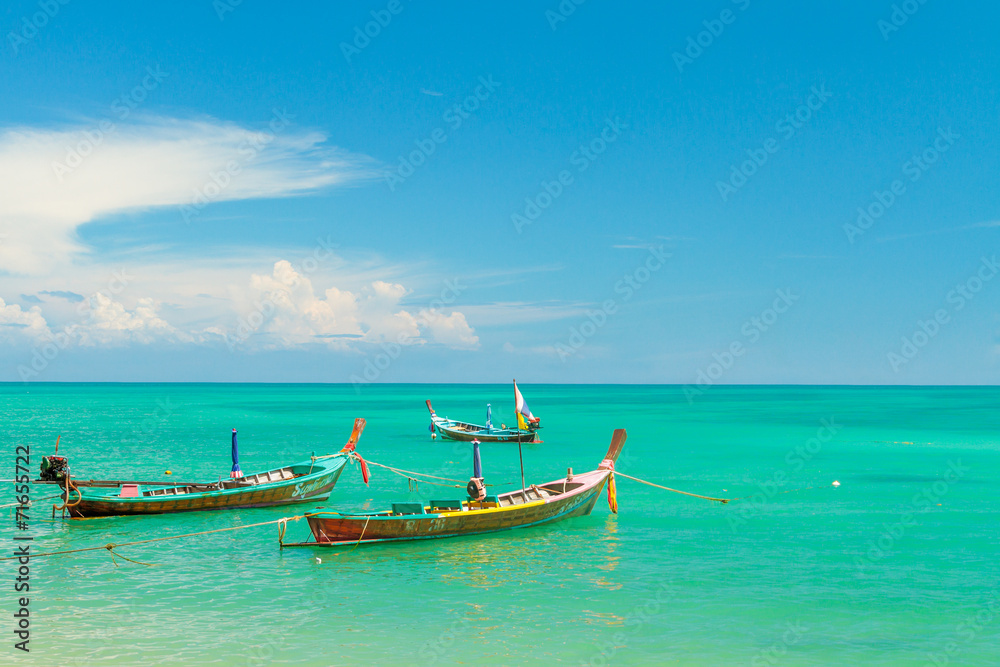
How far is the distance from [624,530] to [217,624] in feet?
51.5

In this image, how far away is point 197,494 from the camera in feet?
104

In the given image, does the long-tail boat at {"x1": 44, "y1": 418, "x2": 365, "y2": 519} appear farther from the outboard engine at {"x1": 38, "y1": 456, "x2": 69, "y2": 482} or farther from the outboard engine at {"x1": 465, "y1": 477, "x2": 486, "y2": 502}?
the outboard engine at {"x1": 465, "y1": 477, "x2": 486, "y2": 502}

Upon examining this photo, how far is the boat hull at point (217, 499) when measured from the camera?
101 ft

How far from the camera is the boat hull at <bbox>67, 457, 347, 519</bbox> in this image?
30766 millimetres

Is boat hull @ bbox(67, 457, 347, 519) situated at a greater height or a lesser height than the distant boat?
lesser
